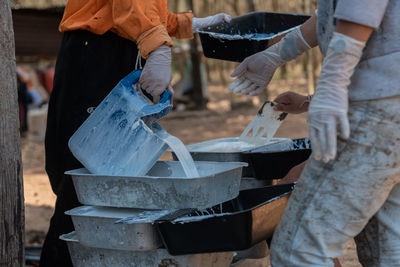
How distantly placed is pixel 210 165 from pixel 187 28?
969 mm

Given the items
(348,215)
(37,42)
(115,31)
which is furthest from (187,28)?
(37,42)

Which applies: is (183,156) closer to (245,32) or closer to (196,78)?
(245,32)

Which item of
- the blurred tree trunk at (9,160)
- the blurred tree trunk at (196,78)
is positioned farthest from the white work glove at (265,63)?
the blurred tree trunk at (196,78)

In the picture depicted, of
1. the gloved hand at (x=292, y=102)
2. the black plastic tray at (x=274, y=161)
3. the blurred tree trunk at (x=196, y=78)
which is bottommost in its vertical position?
the blurred tree trunk at (x=196, y=78)

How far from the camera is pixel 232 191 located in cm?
230

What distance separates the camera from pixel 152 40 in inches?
97.0

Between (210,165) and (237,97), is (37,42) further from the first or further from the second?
(210,165)

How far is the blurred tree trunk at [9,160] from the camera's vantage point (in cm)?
250

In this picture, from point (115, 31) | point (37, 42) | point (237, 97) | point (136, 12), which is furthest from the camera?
point (237, 97)

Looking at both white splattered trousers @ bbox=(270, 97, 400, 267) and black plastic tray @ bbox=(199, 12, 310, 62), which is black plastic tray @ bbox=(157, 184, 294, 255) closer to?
white splattered trousers @ bbox=(270, 97, 400, 267)

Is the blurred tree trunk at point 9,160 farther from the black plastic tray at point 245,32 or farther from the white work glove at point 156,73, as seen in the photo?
the black plastic tray at point 245,32

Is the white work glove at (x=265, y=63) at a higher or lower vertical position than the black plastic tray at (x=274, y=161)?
higher

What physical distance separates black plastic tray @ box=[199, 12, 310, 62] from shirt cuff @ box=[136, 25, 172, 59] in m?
0.48

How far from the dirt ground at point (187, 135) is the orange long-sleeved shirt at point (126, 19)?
200 centimetres
